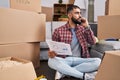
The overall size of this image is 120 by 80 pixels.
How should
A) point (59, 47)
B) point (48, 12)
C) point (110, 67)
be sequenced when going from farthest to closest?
point (48, 12) < point (59, 47) < point (110, 67)

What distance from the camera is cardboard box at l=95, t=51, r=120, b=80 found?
28.8 inches

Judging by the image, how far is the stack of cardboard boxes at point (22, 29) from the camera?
1.76m

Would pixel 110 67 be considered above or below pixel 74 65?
above

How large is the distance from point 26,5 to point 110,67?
4.79 ft

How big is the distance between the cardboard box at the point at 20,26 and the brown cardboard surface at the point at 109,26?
1.03 meters

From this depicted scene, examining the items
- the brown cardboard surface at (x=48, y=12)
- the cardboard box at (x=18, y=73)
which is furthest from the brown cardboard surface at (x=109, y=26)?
the brown cardboard surface at (x=48, y=12)

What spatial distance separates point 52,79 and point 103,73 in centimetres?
115

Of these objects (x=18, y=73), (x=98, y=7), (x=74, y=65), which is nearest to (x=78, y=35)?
(x=74, y=65)

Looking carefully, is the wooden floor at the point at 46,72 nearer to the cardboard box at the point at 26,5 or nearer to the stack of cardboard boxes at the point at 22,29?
the stack of cardboard boxes at the point at 22,29

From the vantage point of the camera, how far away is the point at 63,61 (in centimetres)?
192

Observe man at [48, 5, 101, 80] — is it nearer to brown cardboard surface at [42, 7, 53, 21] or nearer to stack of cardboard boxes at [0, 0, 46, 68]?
stack of cardboard boxes at [0, 0, 46, 68]

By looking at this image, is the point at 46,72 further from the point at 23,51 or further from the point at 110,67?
the point at 110,67

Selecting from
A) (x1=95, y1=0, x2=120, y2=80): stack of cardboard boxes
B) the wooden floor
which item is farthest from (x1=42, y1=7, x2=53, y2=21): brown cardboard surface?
(x1=95, y1=0, x2=120, y2=80): stack of cardboard boxes

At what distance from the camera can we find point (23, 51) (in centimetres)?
200
